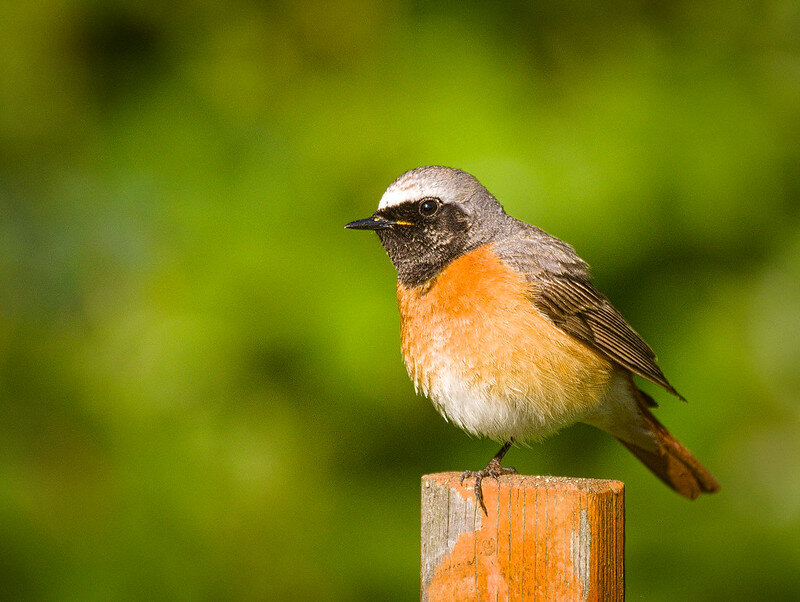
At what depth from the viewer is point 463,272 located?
13.8 feet

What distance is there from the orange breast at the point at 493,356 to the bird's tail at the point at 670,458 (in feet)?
1.68

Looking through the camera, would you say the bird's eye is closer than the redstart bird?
No

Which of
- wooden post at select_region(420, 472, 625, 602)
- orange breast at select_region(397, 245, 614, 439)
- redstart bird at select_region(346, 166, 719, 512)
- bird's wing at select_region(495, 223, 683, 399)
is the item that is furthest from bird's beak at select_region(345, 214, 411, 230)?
wooden post at select_region(420, 472, 625, 602)

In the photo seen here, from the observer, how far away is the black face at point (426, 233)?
14.3 ft

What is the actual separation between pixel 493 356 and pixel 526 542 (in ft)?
4.52

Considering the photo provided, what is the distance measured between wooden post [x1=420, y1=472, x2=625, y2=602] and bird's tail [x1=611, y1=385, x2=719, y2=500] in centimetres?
204

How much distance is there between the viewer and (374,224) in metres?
4.30

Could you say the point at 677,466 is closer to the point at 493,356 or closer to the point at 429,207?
the point at 493,356

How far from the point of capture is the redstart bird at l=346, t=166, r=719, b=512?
13.3 ft

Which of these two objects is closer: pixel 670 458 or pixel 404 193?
pixel 404 193

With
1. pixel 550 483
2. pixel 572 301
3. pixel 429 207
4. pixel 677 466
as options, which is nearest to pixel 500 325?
pixel 572 301

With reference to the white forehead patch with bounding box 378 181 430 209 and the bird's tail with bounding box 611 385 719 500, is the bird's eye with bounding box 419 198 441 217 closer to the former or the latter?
the white forehead patch with bounding box 378 181 430 209

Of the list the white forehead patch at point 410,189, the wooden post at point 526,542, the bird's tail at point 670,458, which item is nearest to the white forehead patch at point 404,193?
the white forehead patch at point 410,189

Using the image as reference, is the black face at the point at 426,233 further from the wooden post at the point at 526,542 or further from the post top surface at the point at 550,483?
the wooden post at the point at 526,542
